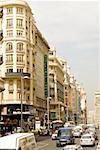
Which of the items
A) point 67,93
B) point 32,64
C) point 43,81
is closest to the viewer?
point 32,64

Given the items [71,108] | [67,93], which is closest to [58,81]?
[67,93]

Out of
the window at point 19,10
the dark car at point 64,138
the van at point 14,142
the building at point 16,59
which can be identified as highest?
the window at point 19,10

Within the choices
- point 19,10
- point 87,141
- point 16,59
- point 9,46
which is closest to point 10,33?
point 9,46

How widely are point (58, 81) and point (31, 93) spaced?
60.2 m

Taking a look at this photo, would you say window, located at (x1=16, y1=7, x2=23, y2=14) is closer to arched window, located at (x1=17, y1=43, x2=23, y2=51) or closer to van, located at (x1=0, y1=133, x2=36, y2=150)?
arched window, located at (x1=17, y1=43, x2=23, y2=51)

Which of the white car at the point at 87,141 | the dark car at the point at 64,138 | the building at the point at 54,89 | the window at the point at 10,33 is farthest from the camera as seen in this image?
the building at the point at 54,89

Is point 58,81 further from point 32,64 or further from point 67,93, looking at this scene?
point 32,64

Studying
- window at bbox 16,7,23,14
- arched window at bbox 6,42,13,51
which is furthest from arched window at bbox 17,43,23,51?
window at bbox 16,7,23,14

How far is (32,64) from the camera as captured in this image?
9450cm

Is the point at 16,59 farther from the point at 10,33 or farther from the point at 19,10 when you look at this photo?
the point at 19,10

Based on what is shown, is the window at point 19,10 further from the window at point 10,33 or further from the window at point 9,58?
the window at point 9,58

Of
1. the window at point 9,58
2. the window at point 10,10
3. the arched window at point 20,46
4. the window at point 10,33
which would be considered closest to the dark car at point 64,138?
the window at point 9,58

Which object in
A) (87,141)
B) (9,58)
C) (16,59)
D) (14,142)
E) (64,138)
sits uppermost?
(9,58)

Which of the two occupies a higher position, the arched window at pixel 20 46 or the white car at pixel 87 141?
the arched window at pixel 20 46
